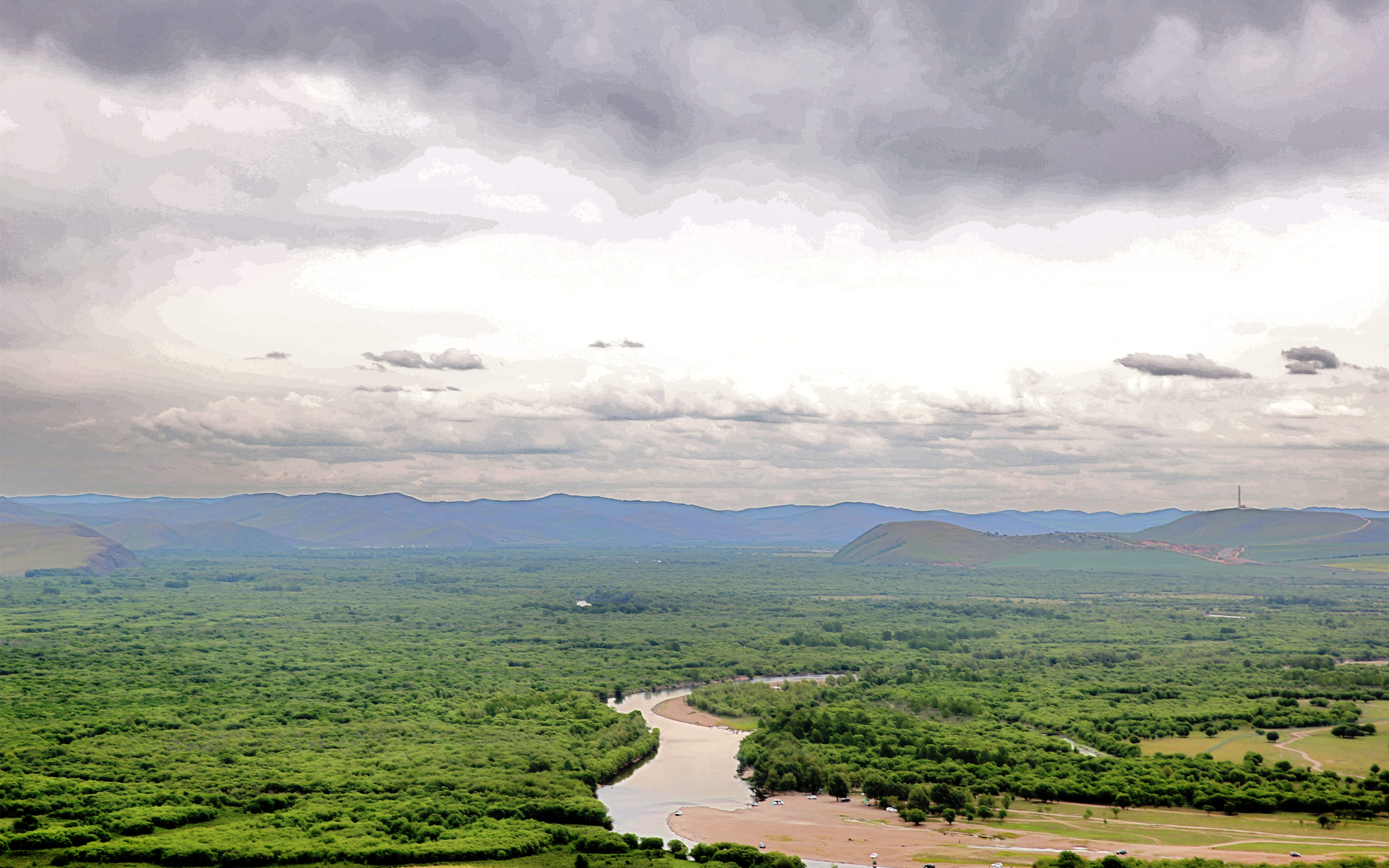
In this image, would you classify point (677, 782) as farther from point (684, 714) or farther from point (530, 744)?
point (684, 714)

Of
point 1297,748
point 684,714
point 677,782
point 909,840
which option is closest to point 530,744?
Answer: point 677,782

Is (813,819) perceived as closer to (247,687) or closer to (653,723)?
(653,723)

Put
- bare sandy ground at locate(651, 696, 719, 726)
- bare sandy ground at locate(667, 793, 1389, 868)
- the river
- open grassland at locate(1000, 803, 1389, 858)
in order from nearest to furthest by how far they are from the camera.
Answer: bare sandy ground at locate(667, 793, 1389, 868)
open grassland at locate(1000, 803, 1389, 858)
the river
bare sandy ground at locate(651, 696, 719, 726)

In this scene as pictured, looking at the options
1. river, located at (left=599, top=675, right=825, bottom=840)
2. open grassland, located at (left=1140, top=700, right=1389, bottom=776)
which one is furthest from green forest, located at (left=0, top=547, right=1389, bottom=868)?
river, located at (left=599, top=675, right=825, bottom=840)

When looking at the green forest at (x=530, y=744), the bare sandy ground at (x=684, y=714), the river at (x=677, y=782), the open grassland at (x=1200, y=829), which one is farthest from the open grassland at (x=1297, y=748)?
the bare sandy ground at (x=684, y=714)

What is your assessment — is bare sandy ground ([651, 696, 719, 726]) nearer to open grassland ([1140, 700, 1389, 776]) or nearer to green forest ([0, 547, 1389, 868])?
green forest ([0, 547, 1389, 868])

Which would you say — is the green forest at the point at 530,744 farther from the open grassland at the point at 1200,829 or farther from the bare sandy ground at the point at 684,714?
the open grassland at the point at 1200,829

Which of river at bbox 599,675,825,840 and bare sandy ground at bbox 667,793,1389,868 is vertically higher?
bare sandy ground at bbox 667,793,1389,868
